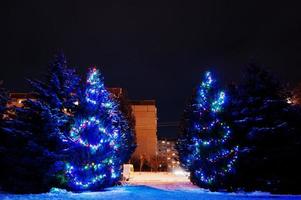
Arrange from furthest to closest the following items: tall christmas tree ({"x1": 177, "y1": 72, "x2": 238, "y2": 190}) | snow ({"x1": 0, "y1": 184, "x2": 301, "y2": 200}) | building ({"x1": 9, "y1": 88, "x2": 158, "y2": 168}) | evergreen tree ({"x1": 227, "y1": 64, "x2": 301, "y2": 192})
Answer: building ({"x1": 9, "y1": 88, "x2": 158, "y2": 168})
tall christmas tree ({"x1": 177, "y1": 72, "x2": 238, "y2": 190})
evergreen tree ({"x1": 227, "y1": 64, "x2": 301, "y2": 192})
snow ({"x1": 0, "y1": 184, "x2": 301, "y2": 200})

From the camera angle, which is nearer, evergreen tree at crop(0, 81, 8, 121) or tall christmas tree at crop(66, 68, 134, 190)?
tall christmas tree at crop(66, 68, 134, 190)

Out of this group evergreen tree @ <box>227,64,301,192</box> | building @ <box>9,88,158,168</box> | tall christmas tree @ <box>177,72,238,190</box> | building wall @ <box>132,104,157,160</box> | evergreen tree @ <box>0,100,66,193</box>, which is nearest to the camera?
evergreen tree @ <box>0,100,66,193</box>

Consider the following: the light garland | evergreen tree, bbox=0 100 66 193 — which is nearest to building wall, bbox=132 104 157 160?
the light garland

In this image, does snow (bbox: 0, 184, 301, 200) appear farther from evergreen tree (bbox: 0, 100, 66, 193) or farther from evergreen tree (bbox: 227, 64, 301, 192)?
evergreen tree (bbox: 227, 64, 301, 192)

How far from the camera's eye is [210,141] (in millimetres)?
27938

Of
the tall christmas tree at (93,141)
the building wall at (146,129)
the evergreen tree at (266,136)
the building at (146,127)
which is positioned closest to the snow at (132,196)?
the tall christmas tree at (93,141)

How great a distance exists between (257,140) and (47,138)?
13.5 metres

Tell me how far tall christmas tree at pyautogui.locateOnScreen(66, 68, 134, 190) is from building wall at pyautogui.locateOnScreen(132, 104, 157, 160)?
56061mm

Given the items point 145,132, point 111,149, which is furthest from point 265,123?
point 145,132

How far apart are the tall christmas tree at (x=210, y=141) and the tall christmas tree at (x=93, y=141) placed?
243 inches

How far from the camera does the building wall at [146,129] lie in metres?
85.9

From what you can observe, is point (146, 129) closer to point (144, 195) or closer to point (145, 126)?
point (145, 126)

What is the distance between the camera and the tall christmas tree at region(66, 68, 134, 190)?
84.0 ft

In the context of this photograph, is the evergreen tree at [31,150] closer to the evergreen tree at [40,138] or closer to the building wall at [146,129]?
the evergreen tree at [40,138]
